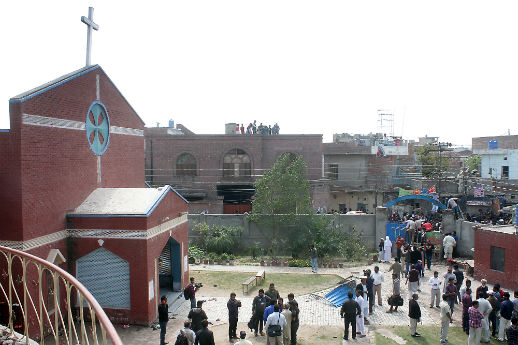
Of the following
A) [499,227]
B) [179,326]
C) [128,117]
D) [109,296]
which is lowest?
[179,326]

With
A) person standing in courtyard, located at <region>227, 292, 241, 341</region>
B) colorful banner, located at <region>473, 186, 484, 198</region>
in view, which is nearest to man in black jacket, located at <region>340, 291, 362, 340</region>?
person standing in courtyard, located at <region>227, 292, 241, 341</region>

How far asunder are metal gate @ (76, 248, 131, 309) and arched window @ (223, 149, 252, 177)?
75.1ft

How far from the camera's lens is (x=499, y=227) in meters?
19.9

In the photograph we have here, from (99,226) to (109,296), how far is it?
2.30 metres

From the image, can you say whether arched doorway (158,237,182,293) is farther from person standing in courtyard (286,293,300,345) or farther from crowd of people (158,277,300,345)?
person standing in courtyard (286,293,300,345)

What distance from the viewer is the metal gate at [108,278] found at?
1476 cm

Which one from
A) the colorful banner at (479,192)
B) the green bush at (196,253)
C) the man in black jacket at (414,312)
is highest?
the colorful banner at (479,192)

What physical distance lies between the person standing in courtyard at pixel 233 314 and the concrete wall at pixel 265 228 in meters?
13.0

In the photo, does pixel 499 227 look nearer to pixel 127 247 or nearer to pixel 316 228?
pixel 316 228

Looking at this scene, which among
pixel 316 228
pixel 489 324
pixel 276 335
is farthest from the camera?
pixel 316 228

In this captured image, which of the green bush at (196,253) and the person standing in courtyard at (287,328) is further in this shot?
the green bush at (196,253)

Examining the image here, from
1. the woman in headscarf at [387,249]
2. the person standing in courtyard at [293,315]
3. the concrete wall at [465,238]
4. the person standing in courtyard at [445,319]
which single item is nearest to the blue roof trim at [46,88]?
the person standing in courtyard at [293,315]

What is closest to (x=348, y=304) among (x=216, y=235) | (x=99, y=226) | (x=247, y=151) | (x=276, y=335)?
(x=276, y=335)

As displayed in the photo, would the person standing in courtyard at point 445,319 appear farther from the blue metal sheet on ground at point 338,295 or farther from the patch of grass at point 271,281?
the patch of grass at point 271,281
